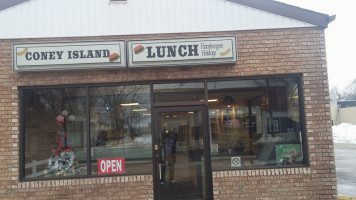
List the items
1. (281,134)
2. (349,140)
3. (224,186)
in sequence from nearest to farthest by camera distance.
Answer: (224,186)
(281,134)
(349,140)

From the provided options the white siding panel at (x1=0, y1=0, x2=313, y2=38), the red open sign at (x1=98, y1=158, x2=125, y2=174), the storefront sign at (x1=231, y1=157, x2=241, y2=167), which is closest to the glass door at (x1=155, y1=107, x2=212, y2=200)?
the storefront sign at (x1=231, y1=157, x2=241, y2=167)

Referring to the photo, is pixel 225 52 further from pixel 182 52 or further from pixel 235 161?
pixel 235 161

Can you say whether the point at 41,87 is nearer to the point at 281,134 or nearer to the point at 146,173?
the point at 146,173

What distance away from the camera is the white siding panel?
646 cm

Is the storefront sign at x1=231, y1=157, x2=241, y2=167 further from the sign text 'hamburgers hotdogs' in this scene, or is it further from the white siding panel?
the white siding panel

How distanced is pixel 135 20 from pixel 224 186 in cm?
417

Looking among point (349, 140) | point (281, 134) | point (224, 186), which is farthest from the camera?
point (349, 140)

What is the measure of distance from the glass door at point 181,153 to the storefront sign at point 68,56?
155cm

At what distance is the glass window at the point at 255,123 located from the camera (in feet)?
21.7

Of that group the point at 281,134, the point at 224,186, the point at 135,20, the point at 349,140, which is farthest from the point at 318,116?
the point at 349,140

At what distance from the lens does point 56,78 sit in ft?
21.1

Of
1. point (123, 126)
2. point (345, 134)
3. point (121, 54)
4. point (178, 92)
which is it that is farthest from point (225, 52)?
point (345, 134)

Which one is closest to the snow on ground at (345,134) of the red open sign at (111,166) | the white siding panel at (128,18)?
the white siding panel at (128,18)

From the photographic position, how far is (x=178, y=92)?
21.6 feet
